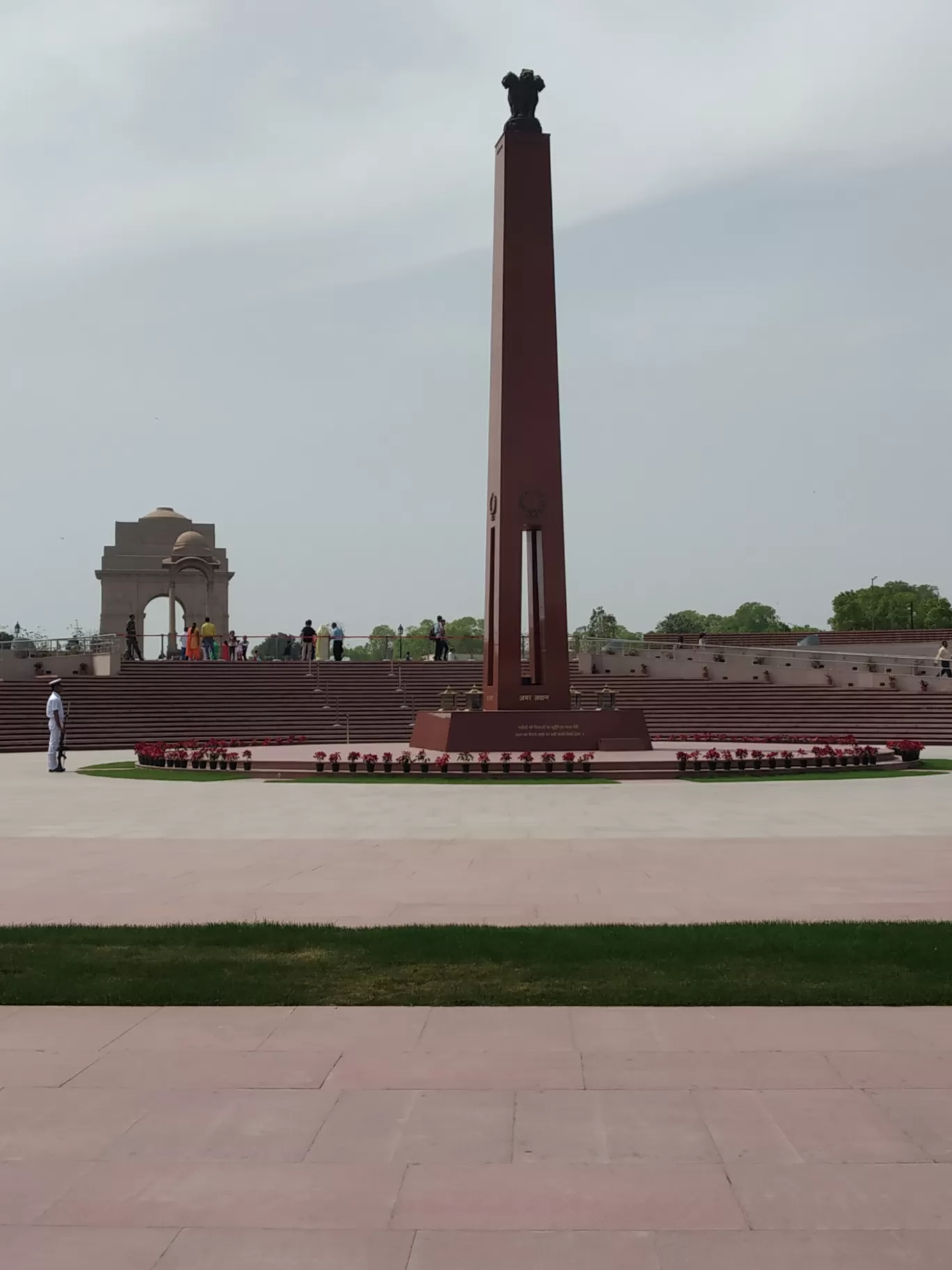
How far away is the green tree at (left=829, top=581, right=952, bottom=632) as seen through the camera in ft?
336

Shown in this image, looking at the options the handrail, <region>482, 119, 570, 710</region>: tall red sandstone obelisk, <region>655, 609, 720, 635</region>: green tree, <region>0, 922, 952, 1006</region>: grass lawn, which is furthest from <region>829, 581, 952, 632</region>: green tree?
<region>0, 922, 952, 1006</region>: grass lawn

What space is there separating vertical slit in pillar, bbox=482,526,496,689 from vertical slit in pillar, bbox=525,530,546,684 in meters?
0.72

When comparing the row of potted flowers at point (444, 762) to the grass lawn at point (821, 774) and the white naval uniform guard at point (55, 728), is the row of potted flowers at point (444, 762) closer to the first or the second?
the grass lawn at point (821, 774)

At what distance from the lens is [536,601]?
26016 mm

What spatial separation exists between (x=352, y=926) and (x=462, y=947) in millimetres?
1053

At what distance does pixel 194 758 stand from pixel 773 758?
1017cm

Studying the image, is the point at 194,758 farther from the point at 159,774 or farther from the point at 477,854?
the point at 477,854

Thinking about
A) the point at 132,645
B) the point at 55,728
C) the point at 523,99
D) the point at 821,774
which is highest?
the point at 523,99
